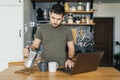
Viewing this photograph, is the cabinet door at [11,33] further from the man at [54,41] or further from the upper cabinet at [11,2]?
the man at [54,41]

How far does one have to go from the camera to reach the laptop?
1788 mm

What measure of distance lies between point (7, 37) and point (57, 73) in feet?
7.99

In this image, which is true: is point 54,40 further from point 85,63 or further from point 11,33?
point 11,33

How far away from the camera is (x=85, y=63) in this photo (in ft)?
6.16

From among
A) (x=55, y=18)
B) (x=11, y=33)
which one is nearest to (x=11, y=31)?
(x=11, y=33)

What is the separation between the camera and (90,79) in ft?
5.55

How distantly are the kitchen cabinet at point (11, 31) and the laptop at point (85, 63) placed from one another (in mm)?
2254

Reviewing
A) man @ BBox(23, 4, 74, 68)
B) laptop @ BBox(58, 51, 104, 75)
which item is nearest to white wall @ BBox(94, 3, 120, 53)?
man @ BBox(23, 4, 74, 68)

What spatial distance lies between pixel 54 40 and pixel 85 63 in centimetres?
66

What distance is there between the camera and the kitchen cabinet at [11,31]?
4.05m

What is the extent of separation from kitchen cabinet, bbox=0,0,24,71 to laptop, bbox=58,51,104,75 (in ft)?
7.39

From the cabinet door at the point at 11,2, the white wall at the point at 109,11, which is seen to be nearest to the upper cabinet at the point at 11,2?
the cabinet door at the point at 11,2

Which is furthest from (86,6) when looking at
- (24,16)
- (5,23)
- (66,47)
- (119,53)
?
(119,53)

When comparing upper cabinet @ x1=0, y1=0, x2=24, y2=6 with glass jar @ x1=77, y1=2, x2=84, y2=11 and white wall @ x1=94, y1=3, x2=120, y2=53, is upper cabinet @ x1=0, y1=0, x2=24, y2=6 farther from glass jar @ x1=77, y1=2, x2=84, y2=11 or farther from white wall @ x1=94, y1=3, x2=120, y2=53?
white wall @ x1=94, y1=3, x2=120, y2=53
